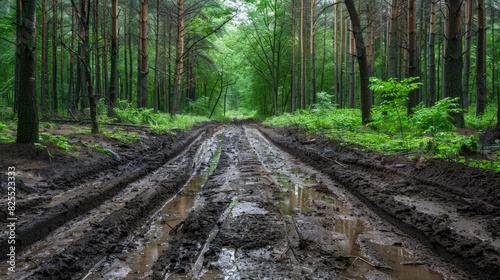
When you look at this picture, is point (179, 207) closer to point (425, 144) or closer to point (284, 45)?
point (425, 144)

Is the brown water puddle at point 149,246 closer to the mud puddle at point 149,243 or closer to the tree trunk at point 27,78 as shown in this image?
the mud puddle at point 149,243

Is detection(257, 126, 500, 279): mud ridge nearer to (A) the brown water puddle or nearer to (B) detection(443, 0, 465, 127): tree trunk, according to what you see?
(A) the brown water puddle

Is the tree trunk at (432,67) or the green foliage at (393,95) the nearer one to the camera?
the green foliage at (393,95)

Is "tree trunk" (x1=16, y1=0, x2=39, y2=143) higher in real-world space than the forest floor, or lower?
higher

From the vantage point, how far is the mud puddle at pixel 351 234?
2961mm

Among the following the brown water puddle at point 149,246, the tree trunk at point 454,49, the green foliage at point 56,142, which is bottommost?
the brown water puddle at point 149,246

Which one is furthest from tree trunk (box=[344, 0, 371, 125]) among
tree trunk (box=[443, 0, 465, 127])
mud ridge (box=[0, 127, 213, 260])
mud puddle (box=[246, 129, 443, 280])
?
mud ridge (box=[0, 127, 213, 260])

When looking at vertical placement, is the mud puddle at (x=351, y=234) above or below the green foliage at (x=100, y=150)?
below

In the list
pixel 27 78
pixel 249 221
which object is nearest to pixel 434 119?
pixel 249 221

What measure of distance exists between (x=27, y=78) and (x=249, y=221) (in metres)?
5.52

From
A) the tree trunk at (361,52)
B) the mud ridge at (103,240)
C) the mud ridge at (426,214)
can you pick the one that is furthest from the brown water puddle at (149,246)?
the tree trunk at (361,52)

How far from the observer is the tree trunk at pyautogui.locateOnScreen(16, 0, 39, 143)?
657 cm

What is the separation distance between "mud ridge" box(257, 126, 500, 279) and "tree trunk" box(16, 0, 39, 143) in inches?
242

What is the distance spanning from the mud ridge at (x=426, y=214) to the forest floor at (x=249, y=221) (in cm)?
2
